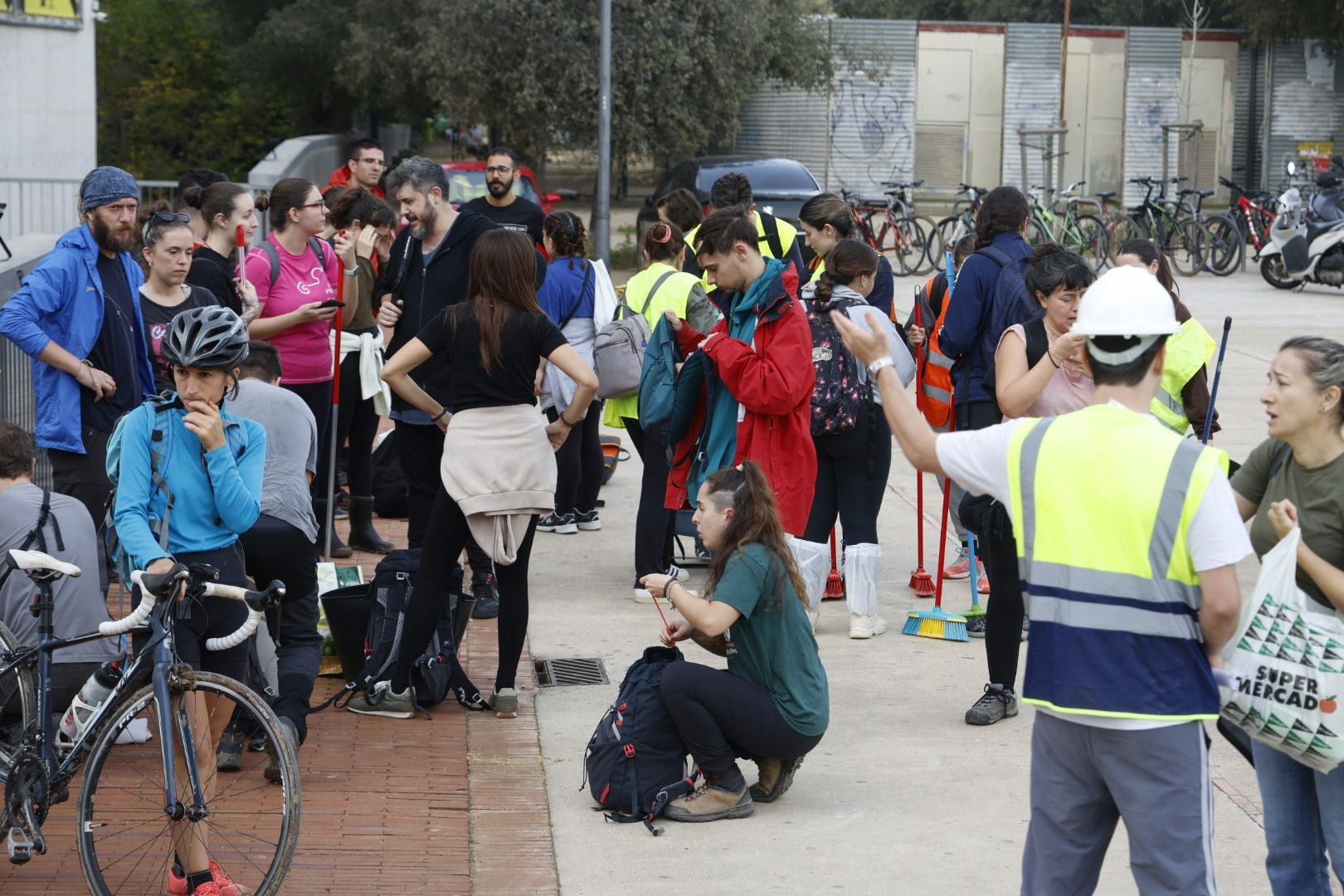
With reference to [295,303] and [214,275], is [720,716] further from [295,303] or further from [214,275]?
[295,303]

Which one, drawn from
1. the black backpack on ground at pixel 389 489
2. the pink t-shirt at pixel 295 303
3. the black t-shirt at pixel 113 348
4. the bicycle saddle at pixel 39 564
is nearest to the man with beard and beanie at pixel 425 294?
the pink t-shirt at pixel 295 303

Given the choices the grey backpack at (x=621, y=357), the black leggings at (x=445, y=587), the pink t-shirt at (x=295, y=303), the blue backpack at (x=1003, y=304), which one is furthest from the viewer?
the grey backpack at (x=621, y=357)

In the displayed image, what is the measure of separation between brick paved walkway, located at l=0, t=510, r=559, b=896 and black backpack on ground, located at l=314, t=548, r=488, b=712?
0.09 m

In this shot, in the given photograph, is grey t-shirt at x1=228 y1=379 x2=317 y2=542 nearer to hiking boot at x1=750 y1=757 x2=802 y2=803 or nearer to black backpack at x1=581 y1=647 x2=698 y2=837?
black backpack at x1=581 y1=647 x2=698 y2=837

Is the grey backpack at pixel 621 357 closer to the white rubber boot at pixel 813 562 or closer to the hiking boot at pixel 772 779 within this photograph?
the white rubber boot at pixel 813 562

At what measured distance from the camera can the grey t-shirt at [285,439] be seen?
5715mm

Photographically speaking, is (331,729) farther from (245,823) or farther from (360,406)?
(360,406)

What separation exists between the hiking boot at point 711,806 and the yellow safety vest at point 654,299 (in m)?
2.98

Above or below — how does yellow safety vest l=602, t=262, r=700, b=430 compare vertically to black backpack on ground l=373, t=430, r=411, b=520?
above

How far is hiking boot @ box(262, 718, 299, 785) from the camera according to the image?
4.52 metres

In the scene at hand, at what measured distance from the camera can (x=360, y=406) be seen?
887cm

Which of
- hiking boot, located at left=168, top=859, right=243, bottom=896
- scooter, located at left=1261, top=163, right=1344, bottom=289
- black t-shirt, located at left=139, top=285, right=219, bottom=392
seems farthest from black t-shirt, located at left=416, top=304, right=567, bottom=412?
scooter, located at left=1261, top=163, right=1344, bottom=289

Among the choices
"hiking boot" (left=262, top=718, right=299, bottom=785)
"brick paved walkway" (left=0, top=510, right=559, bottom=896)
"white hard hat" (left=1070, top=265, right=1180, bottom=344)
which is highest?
"white hard hat" (left=1070, top=265, right=1180, bottom=344)

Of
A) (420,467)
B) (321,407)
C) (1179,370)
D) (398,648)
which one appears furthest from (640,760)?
(321,407)
